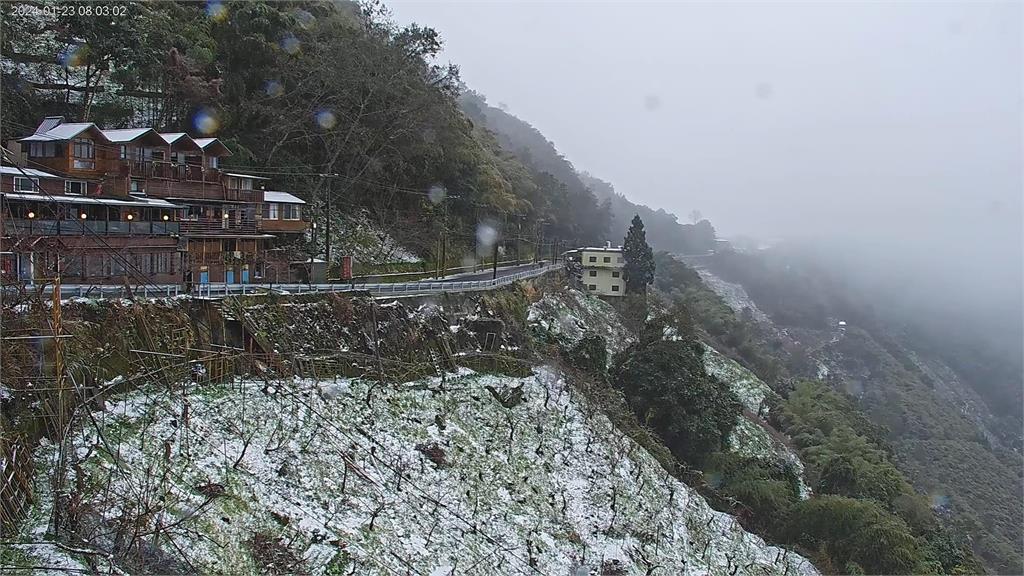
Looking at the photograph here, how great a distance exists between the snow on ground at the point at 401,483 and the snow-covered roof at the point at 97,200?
7.31 meters

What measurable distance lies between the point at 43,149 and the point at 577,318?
23.6 meters

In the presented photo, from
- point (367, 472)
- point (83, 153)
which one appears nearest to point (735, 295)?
point (83, 153)

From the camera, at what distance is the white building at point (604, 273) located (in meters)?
46.6

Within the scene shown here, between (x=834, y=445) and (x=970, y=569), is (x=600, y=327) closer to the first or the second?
(x=834, y=445)

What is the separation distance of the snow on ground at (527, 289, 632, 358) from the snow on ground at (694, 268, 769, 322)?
40345mm

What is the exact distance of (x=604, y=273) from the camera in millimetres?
46812

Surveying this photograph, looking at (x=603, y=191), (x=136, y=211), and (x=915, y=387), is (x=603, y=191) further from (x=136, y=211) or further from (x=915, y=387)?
(x=136, y=211)

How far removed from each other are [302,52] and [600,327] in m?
21.3

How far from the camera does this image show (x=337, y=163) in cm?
3259

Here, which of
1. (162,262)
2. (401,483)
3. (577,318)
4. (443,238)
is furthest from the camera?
(577,318)

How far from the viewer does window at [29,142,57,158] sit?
2111 centimetres

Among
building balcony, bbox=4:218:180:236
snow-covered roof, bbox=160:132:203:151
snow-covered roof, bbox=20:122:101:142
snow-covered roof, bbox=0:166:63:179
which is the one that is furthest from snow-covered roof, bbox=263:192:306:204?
snow-covered roof, bbox=0:166:63:179

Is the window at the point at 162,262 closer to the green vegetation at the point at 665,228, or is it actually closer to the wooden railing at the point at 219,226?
the wooden railing at the point at 219,226

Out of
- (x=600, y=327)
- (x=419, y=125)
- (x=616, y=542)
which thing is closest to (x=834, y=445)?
(x=600, y=327)
